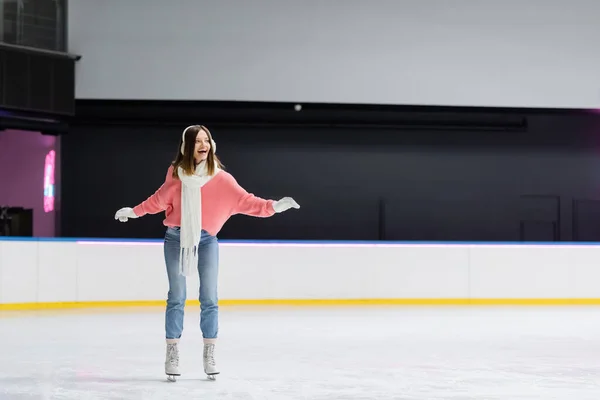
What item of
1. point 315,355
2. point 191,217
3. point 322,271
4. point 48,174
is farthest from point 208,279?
point 48,174

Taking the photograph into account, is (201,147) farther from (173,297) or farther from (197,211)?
(173,297)

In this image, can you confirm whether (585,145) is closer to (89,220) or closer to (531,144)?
(531,144)

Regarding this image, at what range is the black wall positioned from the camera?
13.2 meters

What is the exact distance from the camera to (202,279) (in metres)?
4.95

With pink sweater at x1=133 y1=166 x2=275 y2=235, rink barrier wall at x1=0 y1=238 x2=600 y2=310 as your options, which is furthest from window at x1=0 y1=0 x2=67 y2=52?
pink sweater at x1=133 y1=166 x2=275 y2=235

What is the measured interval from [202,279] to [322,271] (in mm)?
6498

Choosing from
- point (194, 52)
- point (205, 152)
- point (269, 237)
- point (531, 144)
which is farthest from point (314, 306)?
point (205, 152)

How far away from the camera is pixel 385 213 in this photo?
13.8 meters

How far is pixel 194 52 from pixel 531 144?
5078 mm

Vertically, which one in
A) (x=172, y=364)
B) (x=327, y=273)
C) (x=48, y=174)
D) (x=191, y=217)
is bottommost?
(x=172, y=364)

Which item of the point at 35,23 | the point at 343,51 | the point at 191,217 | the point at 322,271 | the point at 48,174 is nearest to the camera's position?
the point at 191,217

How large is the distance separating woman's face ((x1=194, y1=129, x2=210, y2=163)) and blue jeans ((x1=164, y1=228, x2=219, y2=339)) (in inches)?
15.0

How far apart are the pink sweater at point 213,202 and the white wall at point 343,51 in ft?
24.9

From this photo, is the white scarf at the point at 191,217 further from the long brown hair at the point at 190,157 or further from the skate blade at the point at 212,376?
the skate blade at the point at 212,376
